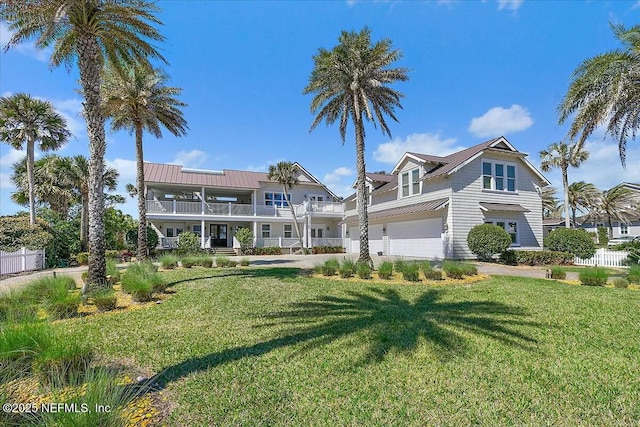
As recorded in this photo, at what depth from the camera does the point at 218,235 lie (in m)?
32.2

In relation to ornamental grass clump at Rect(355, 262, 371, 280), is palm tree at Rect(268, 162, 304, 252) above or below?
above

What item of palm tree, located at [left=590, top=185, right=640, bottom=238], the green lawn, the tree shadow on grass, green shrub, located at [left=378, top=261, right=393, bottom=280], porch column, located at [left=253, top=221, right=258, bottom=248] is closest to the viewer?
the green lawn

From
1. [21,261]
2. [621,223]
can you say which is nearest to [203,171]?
[21,261]

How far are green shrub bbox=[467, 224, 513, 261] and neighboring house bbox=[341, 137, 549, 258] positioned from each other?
1.40 meters

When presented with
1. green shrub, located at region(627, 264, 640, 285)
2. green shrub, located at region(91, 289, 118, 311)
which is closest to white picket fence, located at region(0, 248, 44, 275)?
green shrub, located at region(91, 289, 118, 311)

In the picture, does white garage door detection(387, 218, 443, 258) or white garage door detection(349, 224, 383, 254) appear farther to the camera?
white garage door detection(349, 224, 383, 254)

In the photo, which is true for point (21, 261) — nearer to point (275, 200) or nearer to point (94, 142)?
point (94, 142)

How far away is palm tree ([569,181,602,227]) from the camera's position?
3431 cm

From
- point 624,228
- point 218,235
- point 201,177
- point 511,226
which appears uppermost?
point 201,177

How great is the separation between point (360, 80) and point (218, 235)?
22.1m

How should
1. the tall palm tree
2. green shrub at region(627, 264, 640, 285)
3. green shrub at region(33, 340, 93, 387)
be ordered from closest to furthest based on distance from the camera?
green shrub at region(33, 340, 93, 387), the tall palm tree, green shrub at region(627, 264, 640, 285)

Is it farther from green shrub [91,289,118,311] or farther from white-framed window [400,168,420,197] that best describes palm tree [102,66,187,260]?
white-framed window [400,168,420,197]

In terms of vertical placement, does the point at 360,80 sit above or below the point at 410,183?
above

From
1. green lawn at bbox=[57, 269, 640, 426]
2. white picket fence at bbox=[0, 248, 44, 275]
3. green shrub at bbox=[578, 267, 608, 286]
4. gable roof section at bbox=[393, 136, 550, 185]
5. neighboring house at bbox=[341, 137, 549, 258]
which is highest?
gable roof section at bbox=[393, 136, 550, 185]
